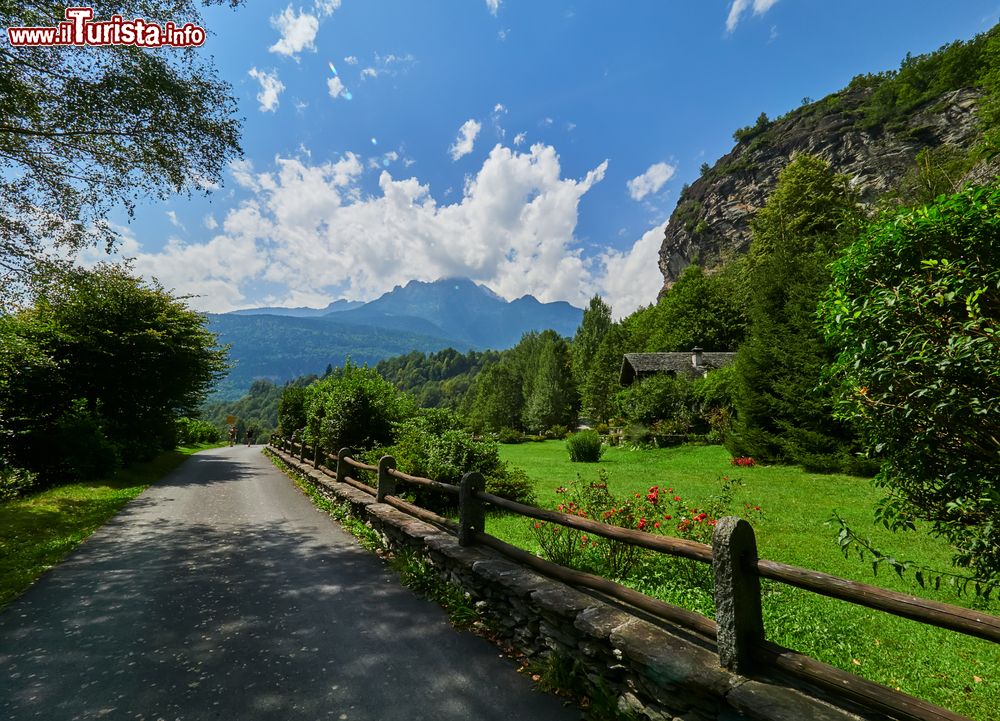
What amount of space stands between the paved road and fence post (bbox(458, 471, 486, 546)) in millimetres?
922

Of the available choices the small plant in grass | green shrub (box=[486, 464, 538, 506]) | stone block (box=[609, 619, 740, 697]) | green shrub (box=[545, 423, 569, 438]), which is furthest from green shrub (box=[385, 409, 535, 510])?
green shrub (box=[545, 423, 569, 438])

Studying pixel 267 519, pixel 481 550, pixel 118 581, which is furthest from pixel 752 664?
pixel 267 519

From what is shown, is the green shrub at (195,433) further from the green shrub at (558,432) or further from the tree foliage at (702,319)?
the tree foliage at (702,319)

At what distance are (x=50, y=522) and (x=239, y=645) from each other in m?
7.73

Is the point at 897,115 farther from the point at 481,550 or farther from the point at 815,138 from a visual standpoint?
the point at 481,550

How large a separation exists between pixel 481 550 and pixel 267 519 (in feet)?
21.4

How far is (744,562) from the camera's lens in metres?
2.71

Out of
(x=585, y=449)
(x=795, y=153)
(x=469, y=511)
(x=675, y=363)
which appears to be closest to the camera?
(x=469, y=511)

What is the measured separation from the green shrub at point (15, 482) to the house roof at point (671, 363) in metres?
34.9

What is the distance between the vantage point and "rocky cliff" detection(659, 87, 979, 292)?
61688 mm

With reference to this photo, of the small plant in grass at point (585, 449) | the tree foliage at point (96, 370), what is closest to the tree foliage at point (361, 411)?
the tree foliage at point (96, 370)

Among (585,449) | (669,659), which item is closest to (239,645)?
(669,659)

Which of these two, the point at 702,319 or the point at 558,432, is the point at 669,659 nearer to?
the point at 558,432

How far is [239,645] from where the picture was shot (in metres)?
4.14
